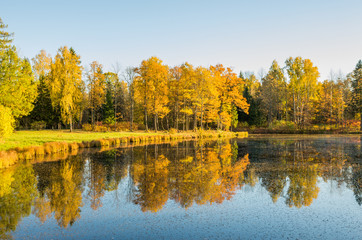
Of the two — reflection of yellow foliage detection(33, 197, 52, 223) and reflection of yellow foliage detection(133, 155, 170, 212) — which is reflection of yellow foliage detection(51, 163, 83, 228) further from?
reflection of yellow foliage detection(133, 155, 170, 212)

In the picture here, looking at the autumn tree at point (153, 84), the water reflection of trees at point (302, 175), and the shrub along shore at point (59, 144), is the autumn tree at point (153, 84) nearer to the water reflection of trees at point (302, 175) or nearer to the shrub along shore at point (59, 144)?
the shrub along shore at point (59, 144)

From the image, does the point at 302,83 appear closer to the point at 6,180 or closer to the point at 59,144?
the point at 59,144

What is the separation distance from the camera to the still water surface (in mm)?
7129

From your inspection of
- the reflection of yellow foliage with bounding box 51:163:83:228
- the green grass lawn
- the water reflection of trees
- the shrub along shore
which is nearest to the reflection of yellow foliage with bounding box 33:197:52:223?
the reflection of yellow foliage with bounding box 51:163:83:228

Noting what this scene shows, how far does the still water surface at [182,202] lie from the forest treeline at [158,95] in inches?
524

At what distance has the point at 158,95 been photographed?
4566cm

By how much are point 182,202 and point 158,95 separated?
121 feet

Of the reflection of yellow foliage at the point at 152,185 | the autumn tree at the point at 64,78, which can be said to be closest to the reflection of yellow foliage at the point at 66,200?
the reflection of yellow foliage at the point at 152,185

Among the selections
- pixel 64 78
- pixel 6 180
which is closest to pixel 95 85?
pixel 64 78

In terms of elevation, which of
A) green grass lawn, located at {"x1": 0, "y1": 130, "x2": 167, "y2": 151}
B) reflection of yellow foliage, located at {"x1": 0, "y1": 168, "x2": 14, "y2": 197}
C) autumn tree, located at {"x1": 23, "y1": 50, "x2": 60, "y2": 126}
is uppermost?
autumn tree, located at {"x1": 23, "y1": 50, "x2": 60, "y2": 126}

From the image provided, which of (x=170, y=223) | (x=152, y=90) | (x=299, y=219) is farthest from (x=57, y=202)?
(x=152, y=90)

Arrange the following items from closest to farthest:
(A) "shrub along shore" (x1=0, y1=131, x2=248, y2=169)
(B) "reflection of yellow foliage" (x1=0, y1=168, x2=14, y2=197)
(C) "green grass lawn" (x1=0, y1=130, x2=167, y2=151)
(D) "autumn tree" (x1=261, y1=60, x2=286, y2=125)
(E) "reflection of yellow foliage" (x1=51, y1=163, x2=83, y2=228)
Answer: (E) "reflection of yellow foliage" (x1=51, y1=163, x2=83, y2=228) → (B) "reflection of yellow foliage" (x1=0, y1=168, x2=14, y2=197) → (A) "shrub along shore" (x1=0, y1=131, x2=248, y2=169) → (C) "green grass lawn" (x1=0, y1=130, x2=167, y2=151) → (D) "autumn tree" (x1=261, y1=60, x2=286, y2=125)

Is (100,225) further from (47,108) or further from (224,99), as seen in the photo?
(47,108)

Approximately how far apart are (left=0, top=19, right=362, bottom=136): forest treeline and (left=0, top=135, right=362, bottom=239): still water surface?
1330cm
